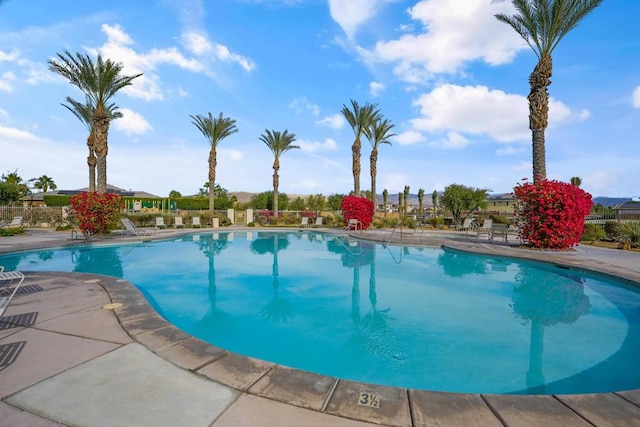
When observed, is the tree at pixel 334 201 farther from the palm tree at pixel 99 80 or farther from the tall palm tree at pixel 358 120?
the palm tree at pixel 99 80

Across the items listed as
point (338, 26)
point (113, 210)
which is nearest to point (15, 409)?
point (113, 210)

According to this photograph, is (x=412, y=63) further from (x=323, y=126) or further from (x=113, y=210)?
(x=113, y=210)

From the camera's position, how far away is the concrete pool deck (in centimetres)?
236

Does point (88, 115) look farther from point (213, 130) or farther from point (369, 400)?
point (369, 400)

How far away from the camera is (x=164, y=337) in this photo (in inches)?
153

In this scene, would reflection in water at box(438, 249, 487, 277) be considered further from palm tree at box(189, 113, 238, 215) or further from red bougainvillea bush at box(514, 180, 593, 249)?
palm tree at box(189, 113, 238, 215)

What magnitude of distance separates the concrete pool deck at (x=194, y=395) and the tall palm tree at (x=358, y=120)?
943 inches

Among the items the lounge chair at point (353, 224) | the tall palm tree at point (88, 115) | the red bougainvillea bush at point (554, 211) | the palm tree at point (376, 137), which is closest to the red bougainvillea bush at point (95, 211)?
the tall palm tree at point (88, 115)

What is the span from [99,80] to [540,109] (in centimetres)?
2457

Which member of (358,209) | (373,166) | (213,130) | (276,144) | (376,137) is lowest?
(358,209)

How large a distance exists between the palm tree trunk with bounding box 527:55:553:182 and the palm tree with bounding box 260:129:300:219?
2139 centimetres

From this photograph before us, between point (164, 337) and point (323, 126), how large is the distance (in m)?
26.6

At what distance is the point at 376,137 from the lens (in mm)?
30031

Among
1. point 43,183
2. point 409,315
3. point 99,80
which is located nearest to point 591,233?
point 409,315
